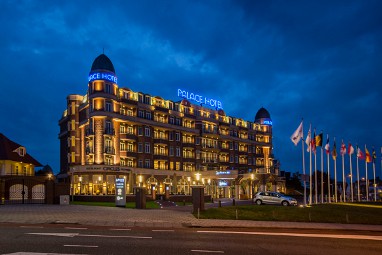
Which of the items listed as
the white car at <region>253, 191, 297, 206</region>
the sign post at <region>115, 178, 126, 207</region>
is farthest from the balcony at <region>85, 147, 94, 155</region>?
the white car at <region>253, 191, 297, 206</region>

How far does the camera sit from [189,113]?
9206cm

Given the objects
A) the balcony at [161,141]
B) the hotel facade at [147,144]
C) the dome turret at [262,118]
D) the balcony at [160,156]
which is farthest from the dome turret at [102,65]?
the dome turret at [262,118]

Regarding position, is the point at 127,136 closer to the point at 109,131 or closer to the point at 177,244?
the point at 109,131

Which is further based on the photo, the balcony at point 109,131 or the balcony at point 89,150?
the balcony at point 109,131

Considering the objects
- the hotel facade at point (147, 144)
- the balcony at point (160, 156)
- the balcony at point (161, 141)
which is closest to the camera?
the hotel facade at point (147, 144)

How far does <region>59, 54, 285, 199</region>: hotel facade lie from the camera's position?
70.4 meters

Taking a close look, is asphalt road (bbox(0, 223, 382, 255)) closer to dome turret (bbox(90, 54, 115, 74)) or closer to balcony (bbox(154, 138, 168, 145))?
dome turret (bbox(90, 54, 115, 74))

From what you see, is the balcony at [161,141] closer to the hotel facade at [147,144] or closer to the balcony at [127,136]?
the hotel facade at [147,144]

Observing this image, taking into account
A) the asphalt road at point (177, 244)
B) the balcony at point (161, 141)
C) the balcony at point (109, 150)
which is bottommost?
the asphalt road at point (177, 244)

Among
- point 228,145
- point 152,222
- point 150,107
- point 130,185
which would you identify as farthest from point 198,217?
point 228,145

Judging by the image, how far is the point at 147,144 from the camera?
7988 cm

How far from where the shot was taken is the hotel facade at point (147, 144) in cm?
7044

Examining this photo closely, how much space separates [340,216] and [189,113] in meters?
62.4

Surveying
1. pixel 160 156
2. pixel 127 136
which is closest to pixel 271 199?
pixel 127 136
